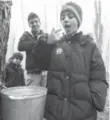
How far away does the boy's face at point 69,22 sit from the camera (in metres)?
1.27

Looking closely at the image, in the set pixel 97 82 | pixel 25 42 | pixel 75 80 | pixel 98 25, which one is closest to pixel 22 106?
pixel 75 80

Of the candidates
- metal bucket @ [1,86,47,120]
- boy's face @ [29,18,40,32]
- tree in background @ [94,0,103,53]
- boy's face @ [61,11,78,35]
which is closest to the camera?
metal bucket @ [1,86,47,120]

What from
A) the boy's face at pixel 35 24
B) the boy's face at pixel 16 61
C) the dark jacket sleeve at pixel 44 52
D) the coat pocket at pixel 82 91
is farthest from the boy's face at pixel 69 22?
the boy's face at pixel 16 61

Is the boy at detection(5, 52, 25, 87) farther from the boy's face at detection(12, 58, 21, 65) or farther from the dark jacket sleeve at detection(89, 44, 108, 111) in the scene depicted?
the dark jacket sleeve at detection(89, 44, 108, 111)

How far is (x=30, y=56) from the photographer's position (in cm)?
165

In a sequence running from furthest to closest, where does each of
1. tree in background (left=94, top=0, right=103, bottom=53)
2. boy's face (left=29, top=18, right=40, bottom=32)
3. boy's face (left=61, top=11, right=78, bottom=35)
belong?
tree in background (left=94, top=0, right=103, bottom=53)
boy's face (left=29, top=18, right=40, bottom=32)
boy's face (left=61, top=11, right=78, bottom=35)

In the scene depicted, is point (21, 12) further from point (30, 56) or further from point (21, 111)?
point (21, 111)

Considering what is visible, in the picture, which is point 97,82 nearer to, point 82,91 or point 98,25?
point 82,91

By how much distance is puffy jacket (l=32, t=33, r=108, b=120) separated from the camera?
1.19 m

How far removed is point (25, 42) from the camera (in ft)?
5.50

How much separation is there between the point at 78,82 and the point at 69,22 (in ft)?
1.20

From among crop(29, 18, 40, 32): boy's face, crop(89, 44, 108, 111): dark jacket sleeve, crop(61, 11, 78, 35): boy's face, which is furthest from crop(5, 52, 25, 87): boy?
crop(89, 44, 108, 111): dark jacket sleeve

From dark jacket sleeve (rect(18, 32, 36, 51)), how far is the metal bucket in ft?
1.61

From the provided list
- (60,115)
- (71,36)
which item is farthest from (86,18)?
(60,115)
